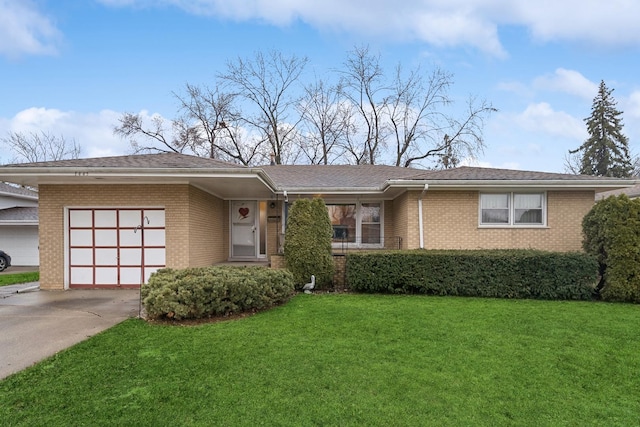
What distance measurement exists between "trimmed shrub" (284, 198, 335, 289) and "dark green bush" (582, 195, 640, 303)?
21.2ft

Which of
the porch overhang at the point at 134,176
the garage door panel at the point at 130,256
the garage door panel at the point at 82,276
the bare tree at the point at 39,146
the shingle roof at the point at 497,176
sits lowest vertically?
A: the garage door panel at the point at 82,276

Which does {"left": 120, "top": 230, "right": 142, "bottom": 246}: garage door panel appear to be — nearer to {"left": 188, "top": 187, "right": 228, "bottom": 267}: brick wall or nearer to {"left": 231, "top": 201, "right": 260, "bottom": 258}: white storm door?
{"left": 188, "top": 187, "right": 228, "bottom": 267}: brick wall

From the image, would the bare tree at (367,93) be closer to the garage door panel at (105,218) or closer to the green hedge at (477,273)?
the green hedge at (477,273)

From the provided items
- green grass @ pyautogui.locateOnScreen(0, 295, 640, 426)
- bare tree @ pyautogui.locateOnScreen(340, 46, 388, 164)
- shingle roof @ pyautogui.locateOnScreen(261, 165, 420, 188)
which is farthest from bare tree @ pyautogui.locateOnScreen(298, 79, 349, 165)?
green grass @ pyautogui.locateOnScreen(0, 295, 640, 426)

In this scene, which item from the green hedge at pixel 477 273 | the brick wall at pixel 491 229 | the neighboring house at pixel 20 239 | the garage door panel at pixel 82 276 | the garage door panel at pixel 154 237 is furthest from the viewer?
the neighboring house at pixel 20 239

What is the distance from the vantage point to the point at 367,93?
91.0 feet

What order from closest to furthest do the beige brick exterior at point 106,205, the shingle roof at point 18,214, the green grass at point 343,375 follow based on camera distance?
the green grass at point 343,375, the beige brick exterior at point 106,205, the shingle roof at point 18,214

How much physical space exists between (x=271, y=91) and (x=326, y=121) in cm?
485

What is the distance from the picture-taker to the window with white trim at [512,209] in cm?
1053

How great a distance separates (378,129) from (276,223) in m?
17.4

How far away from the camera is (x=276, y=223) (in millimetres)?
13188

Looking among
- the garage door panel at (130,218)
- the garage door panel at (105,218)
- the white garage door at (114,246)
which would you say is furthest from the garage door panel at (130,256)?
the garage door panel at (105,218)

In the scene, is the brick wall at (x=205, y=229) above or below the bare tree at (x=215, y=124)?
below

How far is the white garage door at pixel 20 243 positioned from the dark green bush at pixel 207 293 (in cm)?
1548
